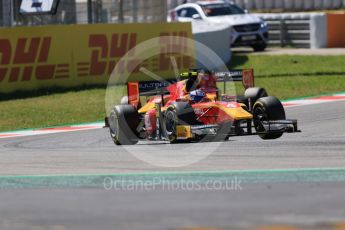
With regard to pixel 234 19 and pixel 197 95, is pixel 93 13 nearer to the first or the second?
pixel 234 19

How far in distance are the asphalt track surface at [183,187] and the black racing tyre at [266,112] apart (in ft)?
0.84

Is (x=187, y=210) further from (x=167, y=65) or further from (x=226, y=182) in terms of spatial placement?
(x=167, y=65)

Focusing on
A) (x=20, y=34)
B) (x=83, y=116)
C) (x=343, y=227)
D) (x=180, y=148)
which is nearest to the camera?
(x=343, y=227)

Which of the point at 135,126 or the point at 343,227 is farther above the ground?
the point at 343,227

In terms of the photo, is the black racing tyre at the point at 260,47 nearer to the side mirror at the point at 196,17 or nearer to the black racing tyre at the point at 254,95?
the side mirror at the point at 196,17

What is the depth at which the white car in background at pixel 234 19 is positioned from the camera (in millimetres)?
31266

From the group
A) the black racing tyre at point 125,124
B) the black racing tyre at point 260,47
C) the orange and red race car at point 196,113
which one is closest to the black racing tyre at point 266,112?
the orange and red race car at point 196,113

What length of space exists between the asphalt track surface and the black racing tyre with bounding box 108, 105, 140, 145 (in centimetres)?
16

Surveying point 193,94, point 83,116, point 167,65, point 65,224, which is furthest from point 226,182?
point 167,65

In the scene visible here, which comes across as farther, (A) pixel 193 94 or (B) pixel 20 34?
(B) pixel 20 34

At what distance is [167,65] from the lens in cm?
2448

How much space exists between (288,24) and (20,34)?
13695 mm

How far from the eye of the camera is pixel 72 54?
22.5 meters

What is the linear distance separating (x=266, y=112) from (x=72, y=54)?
10894mm
